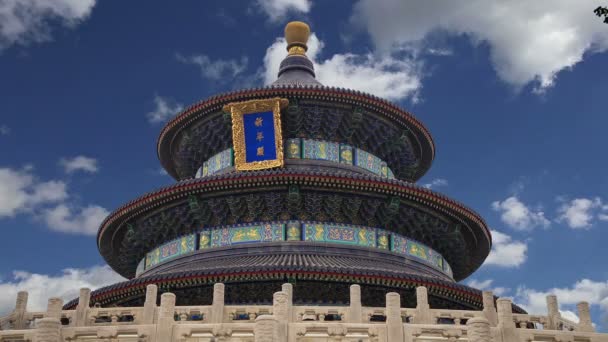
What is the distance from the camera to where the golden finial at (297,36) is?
3145cm

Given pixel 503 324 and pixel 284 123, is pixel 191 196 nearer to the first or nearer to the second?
pixel 284 123

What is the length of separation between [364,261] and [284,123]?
649cm

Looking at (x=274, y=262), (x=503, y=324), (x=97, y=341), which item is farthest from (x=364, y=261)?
(x=97, y=341)

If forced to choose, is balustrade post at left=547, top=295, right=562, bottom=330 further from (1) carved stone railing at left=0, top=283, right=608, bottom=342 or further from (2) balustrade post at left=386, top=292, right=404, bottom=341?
(2) balustrade post at left=386, top=292, right=404, bottom=341

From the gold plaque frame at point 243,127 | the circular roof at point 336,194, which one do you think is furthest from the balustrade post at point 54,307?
the gold plaque frame at point 243,127

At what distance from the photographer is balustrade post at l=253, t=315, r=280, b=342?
1192 cm

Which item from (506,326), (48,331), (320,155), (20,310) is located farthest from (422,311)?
(320,155)

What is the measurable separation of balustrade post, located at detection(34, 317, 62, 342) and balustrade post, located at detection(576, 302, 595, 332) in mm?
11508

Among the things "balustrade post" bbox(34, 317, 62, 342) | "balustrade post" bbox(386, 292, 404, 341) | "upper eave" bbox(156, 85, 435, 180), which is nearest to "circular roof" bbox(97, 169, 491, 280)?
"upper eave" bbox(156, 85, 435, 180)

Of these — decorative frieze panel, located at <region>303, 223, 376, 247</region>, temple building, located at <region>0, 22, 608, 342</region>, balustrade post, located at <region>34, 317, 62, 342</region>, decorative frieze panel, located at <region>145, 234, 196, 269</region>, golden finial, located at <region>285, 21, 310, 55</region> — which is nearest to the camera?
balustrade post, located at <region>34, 317, 62, 342</region>

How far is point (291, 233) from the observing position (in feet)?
74.7

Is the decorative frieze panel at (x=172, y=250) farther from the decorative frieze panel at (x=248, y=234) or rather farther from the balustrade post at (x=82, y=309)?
the balustrade post at (x=82, y=309)

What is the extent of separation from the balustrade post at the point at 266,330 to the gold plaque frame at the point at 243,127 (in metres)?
13.0

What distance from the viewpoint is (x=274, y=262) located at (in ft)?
66.7
